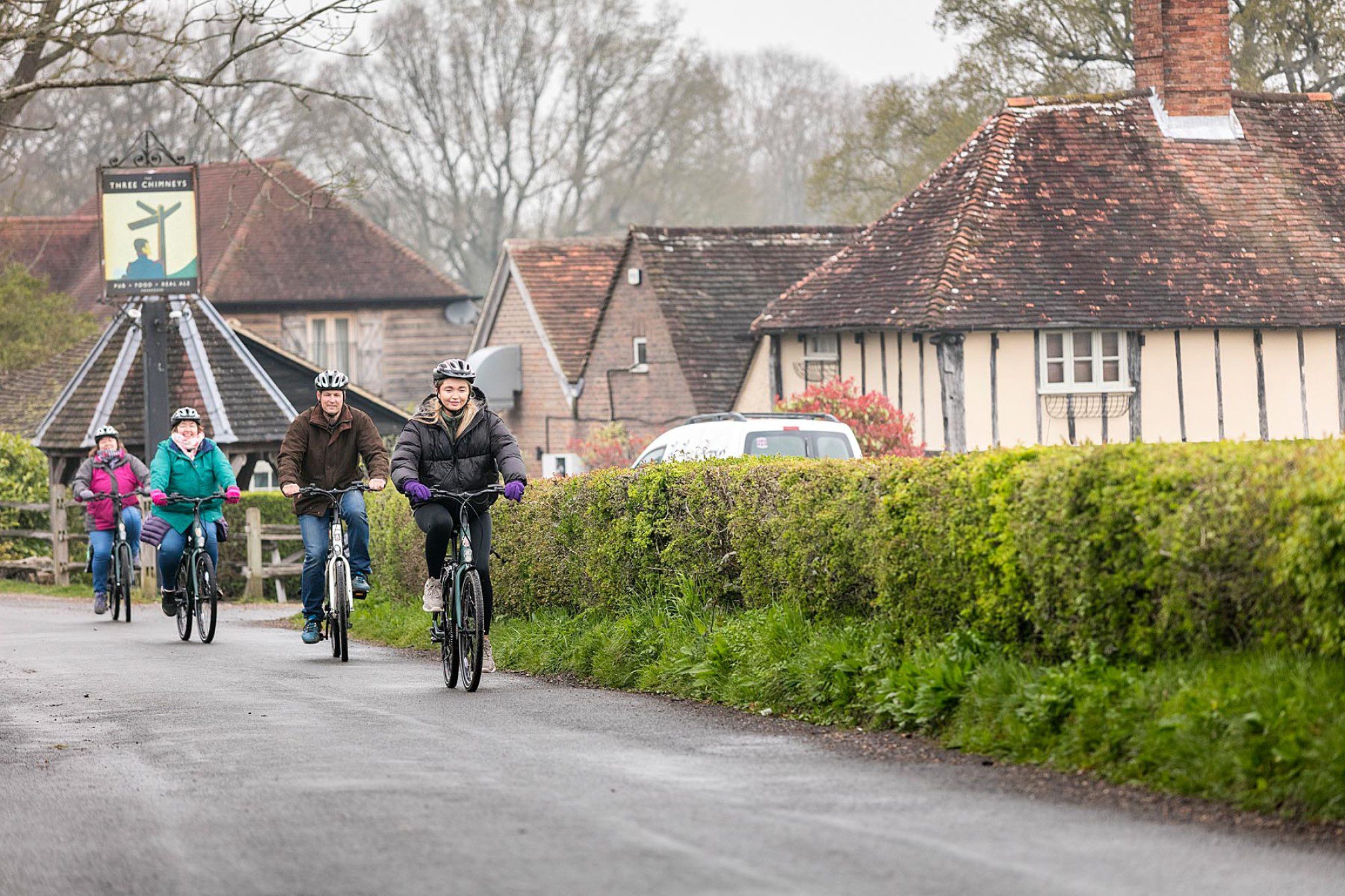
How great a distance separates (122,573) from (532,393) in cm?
3006

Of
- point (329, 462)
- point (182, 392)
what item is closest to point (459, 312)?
point (182, 392)

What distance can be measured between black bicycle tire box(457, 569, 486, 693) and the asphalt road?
0.51 m

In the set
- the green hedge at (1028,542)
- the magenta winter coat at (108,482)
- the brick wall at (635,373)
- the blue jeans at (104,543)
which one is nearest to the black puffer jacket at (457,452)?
the green hedge at (1028,542)

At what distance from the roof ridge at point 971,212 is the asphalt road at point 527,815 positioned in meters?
21.7

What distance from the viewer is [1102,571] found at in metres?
8.73

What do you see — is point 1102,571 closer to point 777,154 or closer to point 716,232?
point 716,232

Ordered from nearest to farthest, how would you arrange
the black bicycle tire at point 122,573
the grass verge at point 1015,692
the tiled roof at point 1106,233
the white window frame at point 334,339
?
the grass verge at point 1015,692
the black bicycle tire at point 122,573
the tiled roof at point 1106,233
the white window frame at point 334,339

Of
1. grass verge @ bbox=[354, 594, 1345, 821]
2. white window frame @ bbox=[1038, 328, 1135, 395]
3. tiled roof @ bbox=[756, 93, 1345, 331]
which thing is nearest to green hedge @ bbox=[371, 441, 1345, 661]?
grass verge @ bbox=[354, 594, 1345, 821]

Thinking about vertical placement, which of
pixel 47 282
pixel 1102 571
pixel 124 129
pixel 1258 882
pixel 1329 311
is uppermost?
pixel 124 129

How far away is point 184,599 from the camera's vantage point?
1728 cm

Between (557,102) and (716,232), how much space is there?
74.4 ft

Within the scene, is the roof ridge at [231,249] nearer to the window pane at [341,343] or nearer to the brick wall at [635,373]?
the window pane at [341,343]

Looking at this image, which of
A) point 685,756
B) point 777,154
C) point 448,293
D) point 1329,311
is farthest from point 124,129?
point 685,756

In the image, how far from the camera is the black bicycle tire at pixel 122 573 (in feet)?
70.1
